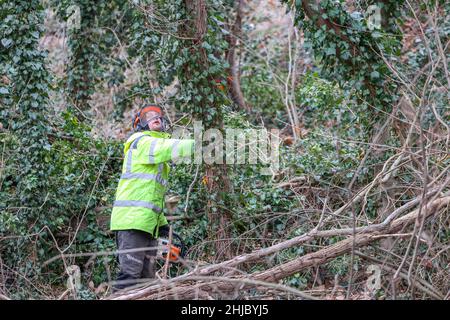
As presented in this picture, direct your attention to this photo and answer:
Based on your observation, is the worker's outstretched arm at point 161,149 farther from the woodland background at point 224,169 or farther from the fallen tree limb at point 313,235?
the fallen tree limb at point 313,235

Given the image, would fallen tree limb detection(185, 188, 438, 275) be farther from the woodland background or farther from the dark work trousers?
the dark work trousers

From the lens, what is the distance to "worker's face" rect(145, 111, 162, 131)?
716cm

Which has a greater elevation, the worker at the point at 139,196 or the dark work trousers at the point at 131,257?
the worker at the point at 139,196

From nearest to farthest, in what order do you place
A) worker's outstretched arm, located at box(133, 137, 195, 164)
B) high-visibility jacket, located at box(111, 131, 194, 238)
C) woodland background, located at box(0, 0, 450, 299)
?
worker's outstretched arm, located at box(133, 137, 195, 164)
high-visibility jacket, located at box(111, 131, 194, 238)
woodland background, located at box(0, 0, 450, 299)

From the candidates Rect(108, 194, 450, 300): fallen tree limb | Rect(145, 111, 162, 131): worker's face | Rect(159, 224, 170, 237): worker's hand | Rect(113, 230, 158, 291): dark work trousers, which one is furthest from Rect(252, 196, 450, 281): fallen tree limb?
Rect(145, 111, 162, 131): worker's face

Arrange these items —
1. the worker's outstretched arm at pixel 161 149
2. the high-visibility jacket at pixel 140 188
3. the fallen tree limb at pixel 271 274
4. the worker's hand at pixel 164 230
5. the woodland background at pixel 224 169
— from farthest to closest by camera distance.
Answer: the worker's hand at pixel 164 230 → the woodland background at pixel 224 169 → the high-visibility jacket at pixel 140 188 → the worker's outstretched arm at pixel 161 149 → the fallen tree limb at pixel 271 274

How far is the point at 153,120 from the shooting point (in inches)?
282

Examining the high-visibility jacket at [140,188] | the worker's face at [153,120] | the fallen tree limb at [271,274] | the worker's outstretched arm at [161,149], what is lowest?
the fallen tree limb at [271,274]

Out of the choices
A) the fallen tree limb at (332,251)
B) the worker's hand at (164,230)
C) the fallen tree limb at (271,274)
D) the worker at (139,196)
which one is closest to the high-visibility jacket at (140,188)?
the worker at (139,196)

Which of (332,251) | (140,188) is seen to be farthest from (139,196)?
(332,251)

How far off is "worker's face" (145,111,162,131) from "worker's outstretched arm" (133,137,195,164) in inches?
8.8

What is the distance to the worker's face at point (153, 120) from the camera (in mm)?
7164

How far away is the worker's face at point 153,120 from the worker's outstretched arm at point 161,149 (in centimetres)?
22

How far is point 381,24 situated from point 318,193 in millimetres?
2182
